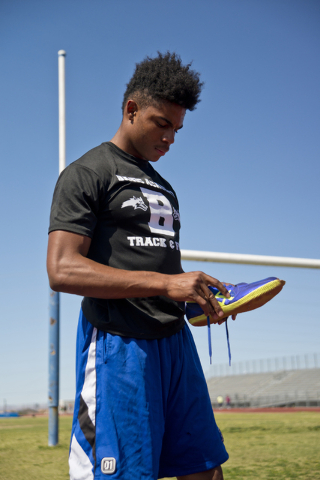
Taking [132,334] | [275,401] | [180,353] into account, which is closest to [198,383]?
[180,353]

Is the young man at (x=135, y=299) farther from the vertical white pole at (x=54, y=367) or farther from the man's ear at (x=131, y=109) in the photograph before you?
the vertical white pole at (x=54, y=367)

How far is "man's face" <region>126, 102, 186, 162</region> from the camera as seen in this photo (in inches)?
61.9

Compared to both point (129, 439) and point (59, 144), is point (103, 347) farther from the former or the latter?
point (59, 144)

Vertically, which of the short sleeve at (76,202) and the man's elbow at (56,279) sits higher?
the short sleeve at (76,202)

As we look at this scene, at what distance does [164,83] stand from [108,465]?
3.94 ft

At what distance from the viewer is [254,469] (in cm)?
289

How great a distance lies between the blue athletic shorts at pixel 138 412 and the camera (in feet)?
4.22

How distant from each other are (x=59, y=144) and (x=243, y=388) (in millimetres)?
27939

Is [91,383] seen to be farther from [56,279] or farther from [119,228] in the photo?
[119,228]

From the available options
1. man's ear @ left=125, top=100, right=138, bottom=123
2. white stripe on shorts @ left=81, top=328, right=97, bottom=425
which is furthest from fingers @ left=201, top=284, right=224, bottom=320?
man's ear @ left=125, top=100, right=138, bottom=123

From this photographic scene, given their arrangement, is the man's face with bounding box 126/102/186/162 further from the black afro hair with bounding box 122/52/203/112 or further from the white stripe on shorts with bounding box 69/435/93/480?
the white stripe on shorts with bounding box 69/435/93/480

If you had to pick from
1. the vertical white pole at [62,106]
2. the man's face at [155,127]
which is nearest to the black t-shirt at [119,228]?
the man's face at [155,127]

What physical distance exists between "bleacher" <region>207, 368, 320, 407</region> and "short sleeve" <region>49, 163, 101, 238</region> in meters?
23.8

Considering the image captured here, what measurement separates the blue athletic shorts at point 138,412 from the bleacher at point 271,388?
23.4 metres
